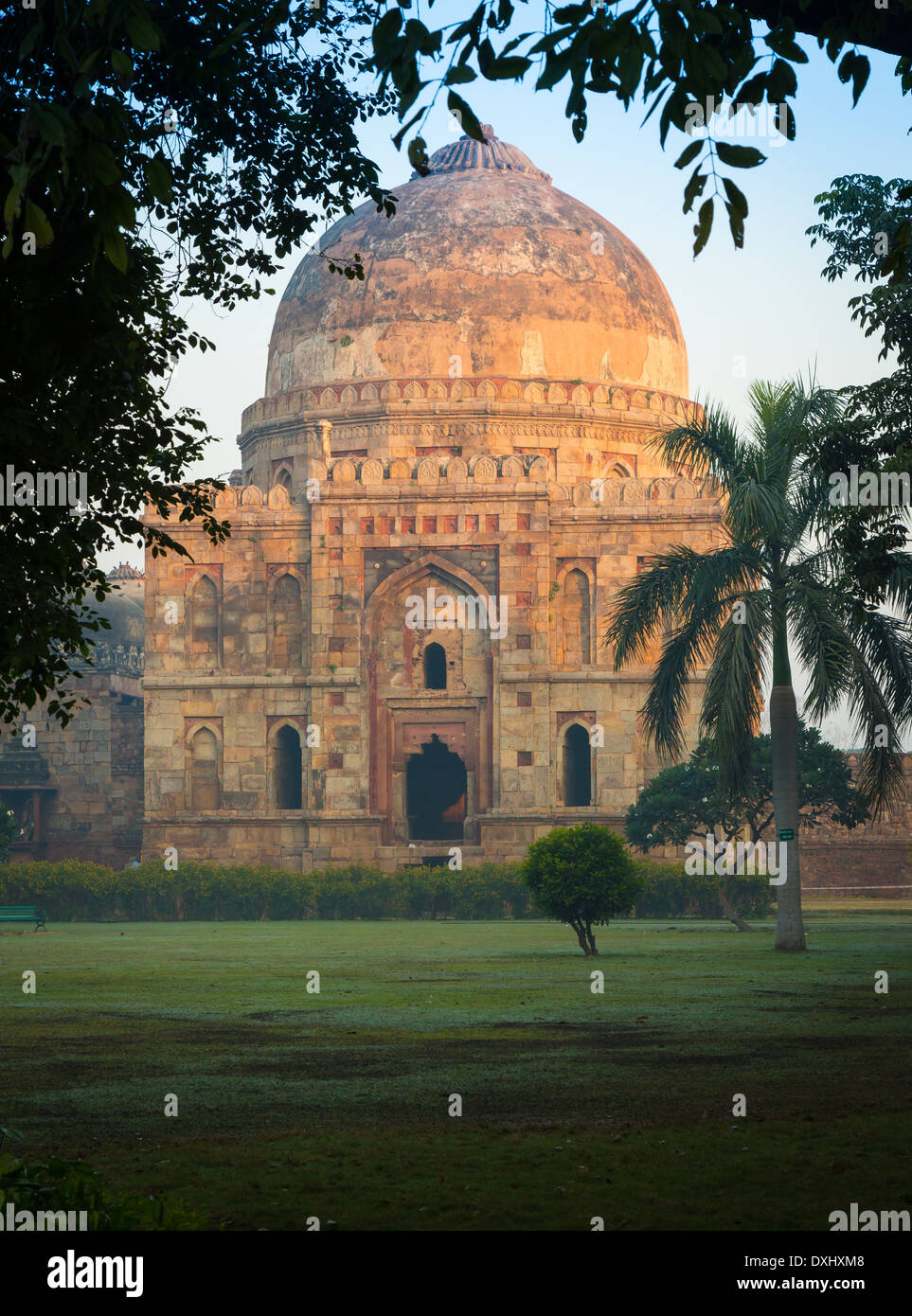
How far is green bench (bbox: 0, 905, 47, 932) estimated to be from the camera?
88.5ft

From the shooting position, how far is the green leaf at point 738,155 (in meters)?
4.86

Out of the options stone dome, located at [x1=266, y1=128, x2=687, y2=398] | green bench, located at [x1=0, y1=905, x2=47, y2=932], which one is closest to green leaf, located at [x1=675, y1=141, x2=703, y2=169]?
green bench, located at [x1=0, y1=905, x2=47, y2=932]

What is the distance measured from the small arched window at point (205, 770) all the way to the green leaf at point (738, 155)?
32.2 meters

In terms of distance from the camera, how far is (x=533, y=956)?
1961 centimetres

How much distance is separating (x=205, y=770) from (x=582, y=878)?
1852 centimetres

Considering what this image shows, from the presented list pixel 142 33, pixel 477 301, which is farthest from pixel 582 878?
pixel 477 301

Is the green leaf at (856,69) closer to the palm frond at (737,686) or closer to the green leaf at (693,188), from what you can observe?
the green leaf at (693,188)

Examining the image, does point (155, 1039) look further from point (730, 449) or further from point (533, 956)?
point (730, 449)

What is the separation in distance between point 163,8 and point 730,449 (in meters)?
13.4

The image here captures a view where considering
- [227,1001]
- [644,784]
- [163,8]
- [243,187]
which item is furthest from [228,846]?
[163,8]

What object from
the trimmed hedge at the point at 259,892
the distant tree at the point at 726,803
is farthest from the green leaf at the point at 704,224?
the trimmed hedge at the point at 259,892

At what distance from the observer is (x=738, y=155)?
4.88 meters

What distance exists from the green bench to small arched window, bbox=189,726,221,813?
8.35 metres

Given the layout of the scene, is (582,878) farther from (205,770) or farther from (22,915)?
(205,770)
